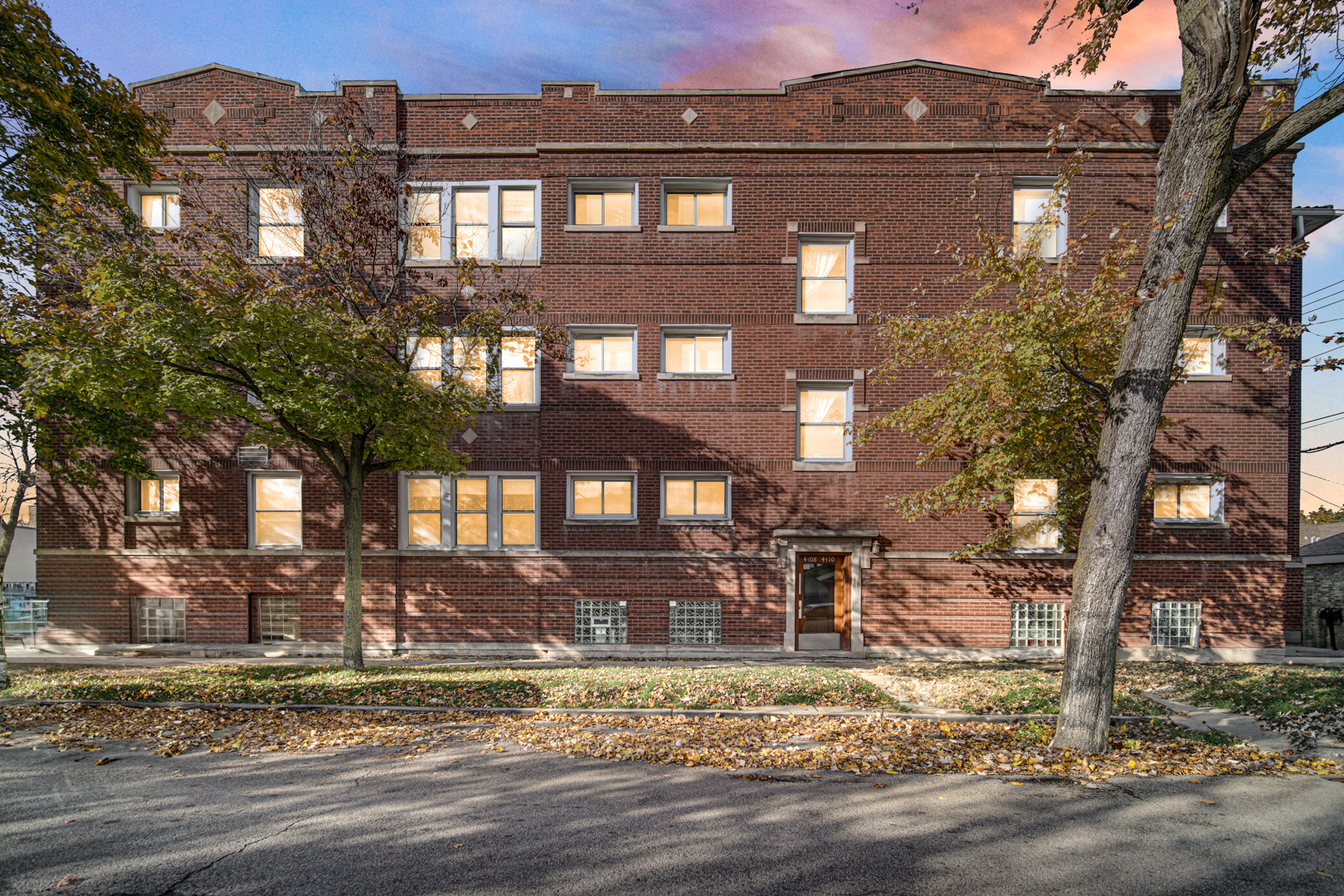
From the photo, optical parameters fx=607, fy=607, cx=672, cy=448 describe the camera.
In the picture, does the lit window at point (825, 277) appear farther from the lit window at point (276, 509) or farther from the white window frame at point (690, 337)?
the lit window at point (276, 509)

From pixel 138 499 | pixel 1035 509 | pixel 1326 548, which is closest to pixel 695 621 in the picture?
pixel 1035 509

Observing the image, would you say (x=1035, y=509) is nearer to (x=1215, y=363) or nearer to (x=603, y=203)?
(x=1215, y=363)

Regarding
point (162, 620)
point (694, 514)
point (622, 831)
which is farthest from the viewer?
point (162, 620)

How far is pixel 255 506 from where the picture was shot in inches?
562

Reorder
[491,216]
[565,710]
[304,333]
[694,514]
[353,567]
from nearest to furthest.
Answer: [565,710] → [304,333] → [353,567] → [694,514] → [491,216]

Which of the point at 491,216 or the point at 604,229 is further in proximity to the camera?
the point at 491,216

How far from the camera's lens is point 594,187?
14414 mm

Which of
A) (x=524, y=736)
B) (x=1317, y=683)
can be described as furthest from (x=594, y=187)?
(x=1317, y=683)

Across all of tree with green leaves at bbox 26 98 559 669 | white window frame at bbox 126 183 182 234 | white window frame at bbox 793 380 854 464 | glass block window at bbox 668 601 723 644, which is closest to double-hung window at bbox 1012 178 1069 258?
white window frame at bbox 793 380 854 464

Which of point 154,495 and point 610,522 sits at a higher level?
point 154,495

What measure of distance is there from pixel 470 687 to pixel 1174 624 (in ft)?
50.4

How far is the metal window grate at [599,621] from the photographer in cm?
1390

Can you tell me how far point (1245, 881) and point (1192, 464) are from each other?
41.4 feet

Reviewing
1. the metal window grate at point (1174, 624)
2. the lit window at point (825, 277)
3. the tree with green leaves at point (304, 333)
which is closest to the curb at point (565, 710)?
the tree with green leaves at point (304, 333)
